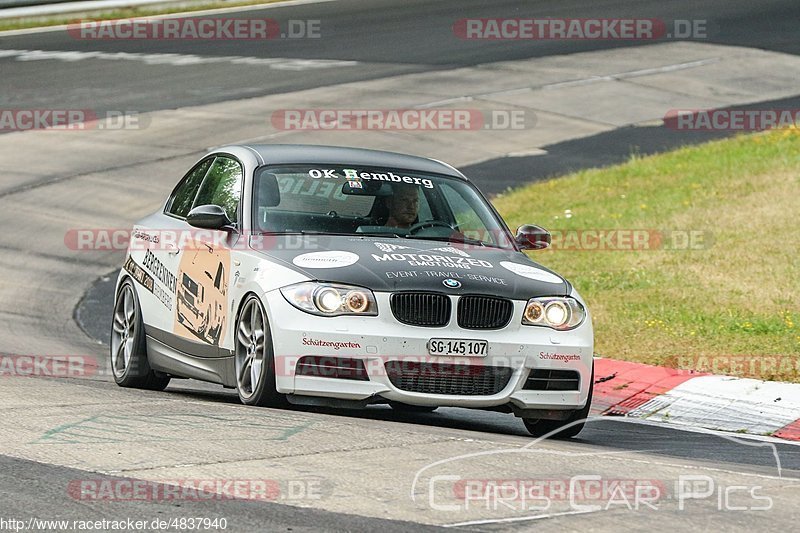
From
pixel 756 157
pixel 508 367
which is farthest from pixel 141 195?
pixel 508 367

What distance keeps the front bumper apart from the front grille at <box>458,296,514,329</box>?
36 mm

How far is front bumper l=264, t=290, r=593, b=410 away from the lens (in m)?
8.30

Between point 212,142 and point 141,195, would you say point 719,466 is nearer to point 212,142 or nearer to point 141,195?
point 141,195

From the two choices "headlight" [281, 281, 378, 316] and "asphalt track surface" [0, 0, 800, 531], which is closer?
"asphalt track surface" [0, 0, 800, 531]

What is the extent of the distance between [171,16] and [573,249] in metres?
20.6

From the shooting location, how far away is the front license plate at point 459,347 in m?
8.34
